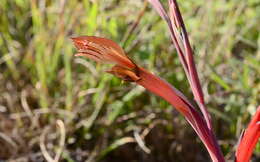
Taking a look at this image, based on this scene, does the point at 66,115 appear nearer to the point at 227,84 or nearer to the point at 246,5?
the point at 227,84

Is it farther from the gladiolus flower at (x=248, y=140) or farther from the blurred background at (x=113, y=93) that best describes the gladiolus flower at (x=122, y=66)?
the blurred background at (x=113, y=93)

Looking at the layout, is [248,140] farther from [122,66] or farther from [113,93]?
[113,93]

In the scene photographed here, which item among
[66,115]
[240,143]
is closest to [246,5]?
[66,115]

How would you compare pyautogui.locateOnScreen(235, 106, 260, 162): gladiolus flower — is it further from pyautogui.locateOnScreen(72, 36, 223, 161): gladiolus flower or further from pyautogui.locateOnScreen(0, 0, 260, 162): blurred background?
pyautogui.locateOnScreen(0, 0, 260, 162): blurred background

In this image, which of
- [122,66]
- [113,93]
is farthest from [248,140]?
[113,93]

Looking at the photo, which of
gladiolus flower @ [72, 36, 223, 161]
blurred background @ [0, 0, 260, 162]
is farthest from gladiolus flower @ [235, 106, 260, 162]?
blurred background @ [0, 0, 260, 162]

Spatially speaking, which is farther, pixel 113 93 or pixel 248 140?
pixel 113 93

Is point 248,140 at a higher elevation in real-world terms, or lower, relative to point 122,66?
lower

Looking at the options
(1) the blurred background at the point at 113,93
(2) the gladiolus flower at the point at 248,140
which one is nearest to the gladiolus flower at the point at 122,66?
(2) the gladiolus flower at the point at 248,140
